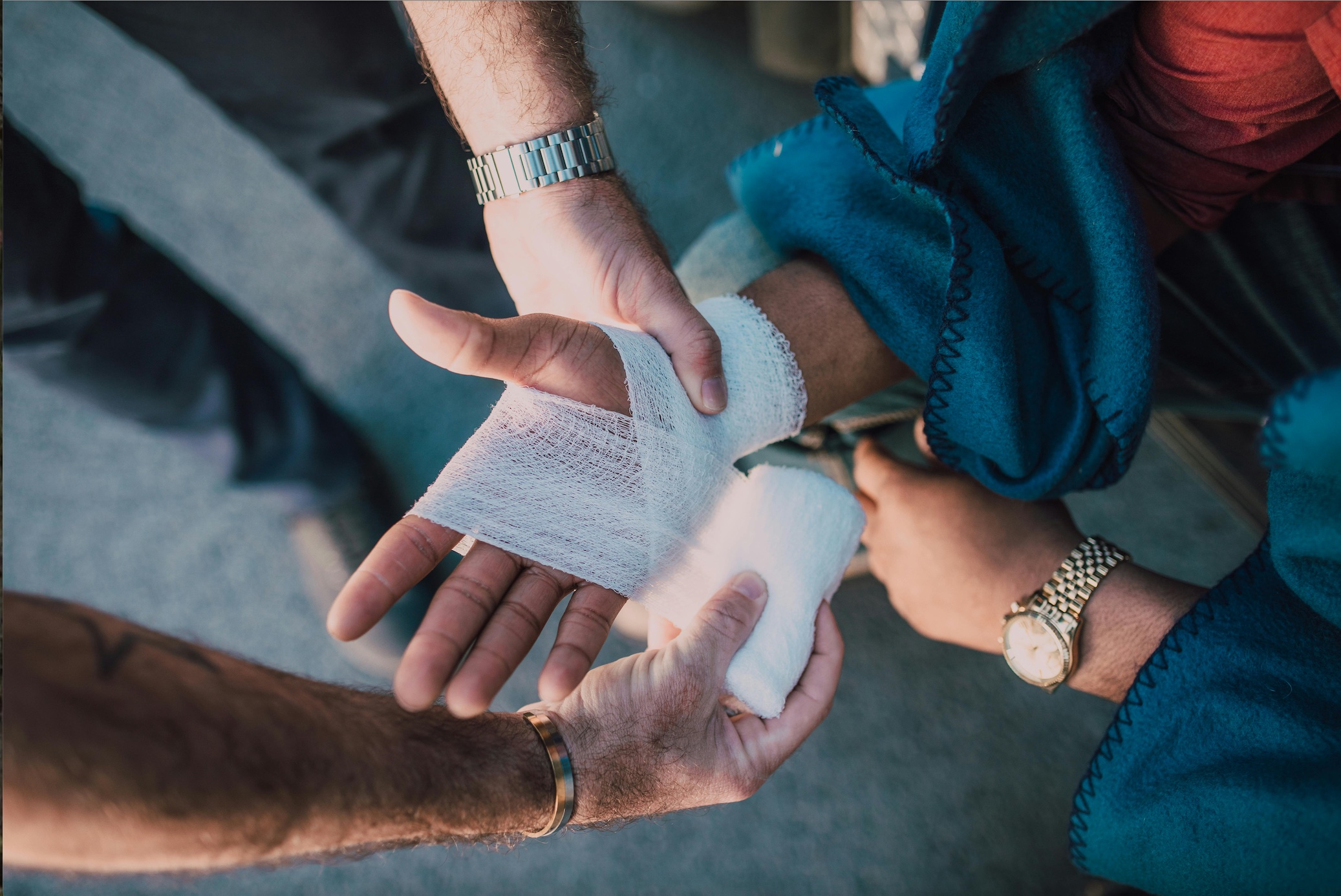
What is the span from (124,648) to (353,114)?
885mm

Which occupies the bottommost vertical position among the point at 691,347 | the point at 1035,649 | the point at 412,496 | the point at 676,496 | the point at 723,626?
the point at 412,496

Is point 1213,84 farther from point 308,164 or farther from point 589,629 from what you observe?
point 308,164

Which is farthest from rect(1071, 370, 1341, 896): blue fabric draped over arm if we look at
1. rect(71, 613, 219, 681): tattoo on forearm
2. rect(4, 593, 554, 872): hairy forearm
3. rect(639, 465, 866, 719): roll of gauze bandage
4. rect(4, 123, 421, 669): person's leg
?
rect(4, 123, 421, 669): person's leg

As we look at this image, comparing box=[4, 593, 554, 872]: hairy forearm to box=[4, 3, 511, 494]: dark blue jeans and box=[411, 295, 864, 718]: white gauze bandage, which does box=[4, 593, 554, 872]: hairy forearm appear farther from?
box=[4, 3, 511, 494]: dark blue jeans

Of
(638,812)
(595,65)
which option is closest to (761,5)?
(595,65)

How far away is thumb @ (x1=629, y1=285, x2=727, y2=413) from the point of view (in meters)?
0.72

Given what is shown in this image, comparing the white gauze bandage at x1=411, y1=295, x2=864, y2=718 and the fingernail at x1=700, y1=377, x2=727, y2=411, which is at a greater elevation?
the fingernail at x1=700, y1=377, x2=727, y2=411

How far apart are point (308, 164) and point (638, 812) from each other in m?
1.11

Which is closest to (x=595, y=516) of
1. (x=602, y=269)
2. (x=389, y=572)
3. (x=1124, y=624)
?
(x=389, y=572)

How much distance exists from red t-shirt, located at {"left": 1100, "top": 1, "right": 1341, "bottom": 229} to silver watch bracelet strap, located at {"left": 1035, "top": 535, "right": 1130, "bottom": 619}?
377 mm

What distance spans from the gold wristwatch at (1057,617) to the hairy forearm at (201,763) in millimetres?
535

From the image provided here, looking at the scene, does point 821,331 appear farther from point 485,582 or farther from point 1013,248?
point 485,582

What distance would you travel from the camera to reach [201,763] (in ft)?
1.57

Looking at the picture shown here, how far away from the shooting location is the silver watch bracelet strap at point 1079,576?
0.77m
